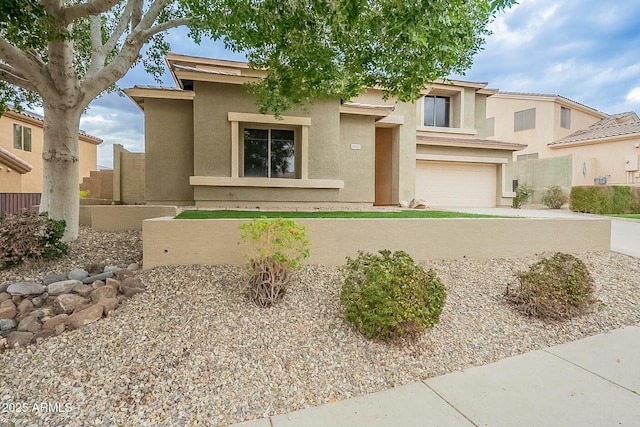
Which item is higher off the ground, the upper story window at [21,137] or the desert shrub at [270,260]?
the upper story window at [21,137]

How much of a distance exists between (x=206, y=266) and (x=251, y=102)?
22.9ft

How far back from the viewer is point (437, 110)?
18969 millimetres

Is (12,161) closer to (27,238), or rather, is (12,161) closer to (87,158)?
(87,158)

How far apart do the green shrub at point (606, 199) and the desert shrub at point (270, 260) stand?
693 inches

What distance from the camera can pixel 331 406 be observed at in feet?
10.3

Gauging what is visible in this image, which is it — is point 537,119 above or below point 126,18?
above

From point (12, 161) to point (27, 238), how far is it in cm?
1314

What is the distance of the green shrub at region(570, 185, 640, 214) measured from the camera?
16469 mm

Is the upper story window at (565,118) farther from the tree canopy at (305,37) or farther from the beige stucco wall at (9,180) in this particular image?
the beige stucco wall at (9,180)

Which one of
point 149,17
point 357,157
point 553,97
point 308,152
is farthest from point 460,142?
point 149,17

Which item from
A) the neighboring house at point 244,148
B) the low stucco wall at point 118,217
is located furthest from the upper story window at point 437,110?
the low stucco wall at point 118,217

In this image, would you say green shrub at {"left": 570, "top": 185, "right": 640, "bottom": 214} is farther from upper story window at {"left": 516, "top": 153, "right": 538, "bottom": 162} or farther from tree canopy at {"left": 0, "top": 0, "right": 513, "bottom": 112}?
tree canopy at {"left": 0, "top": 0, "right": 513, "bottom": 112}

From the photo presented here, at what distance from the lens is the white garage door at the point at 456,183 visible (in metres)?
17.0

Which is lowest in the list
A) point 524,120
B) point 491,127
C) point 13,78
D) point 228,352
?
point 228,352
